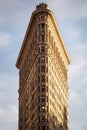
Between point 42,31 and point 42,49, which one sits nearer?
point 42,49

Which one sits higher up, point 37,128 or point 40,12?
point 40,12

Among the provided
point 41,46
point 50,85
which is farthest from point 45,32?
point 50,85

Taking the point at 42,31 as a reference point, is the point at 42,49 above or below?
below

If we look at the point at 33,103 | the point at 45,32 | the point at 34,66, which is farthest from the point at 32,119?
the point at 45,32

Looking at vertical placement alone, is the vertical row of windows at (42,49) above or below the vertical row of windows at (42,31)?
below

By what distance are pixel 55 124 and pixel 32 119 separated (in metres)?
10.7

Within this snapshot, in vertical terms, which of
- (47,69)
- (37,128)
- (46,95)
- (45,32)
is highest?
(45,32)

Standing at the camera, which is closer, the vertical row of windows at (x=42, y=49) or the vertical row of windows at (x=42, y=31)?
the vertical row of windows at (x=42, y=49)

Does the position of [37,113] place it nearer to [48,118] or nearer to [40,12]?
[48,118]

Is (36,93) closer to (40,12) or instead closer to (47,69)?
(47,69)

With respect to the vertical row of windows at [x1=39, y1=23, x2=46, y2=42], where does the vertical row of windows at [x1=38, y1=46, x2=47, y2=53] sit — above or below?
below

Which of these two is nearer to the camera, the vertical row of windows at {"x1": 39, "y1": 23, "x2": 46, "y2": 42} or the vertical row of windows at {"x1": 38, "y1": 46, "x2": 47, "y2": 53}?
the vertical row of windows at {"x1": 38, "y1": 46, "x2": 47, "y2": 53}

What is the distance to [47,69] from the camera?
189m

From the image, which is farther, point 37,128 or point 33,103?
point 33,103
